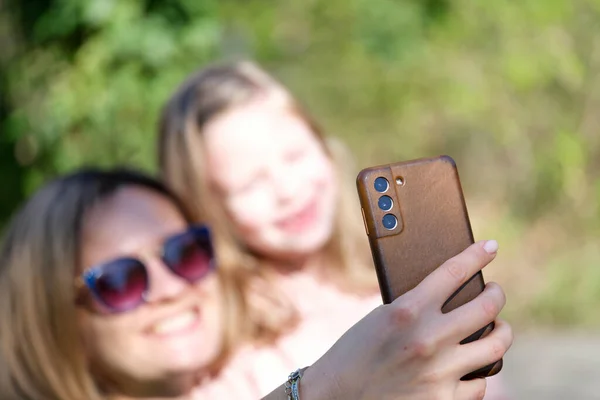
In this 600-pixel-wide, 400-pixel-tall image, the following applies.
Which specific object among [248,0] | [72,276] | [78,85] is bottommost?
[72,276]

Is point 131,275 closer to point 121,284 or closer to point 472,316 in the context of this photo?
point 121,284

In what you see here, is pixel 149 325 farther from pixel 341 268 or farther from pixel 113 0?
pixel 113 0

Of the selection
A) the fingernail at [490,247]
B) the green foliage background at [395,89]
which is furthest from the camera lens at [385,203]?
the green foliage background at [395,89]

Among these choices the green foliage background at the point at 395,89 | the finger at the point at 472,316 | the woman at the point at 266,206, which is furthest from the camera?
Result: the green foliage background at the point at 395,89

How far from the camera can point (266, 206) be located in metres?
1.60

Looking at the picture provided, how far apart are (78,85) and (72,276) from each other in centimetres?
165

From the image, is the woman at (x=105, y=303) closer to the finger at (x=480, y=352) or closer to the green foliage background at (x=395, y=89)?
the finger at (x=480, y=352)

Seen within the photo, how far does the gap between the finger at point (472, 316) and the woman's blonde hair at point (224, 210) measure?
31.7 inches

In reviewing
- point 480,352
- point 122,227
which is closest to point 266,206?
point 122,227

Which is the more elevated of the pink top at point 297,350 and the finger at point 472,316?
the pink top at point 297,350

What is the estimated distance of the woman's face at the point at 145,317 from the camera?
1.43 metres

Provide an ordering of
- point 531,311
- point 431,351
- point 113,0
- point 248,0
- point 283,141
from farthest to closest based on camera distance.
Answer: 1. point 531,311
2. point 248,0
3. point 113,0
4. point 283,141
5. point 431,351

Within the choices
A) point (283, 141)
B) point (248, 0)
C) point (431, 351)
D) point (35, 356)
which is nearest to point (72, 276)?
point (35, 356)

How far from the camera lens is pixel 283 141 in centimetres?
166
